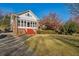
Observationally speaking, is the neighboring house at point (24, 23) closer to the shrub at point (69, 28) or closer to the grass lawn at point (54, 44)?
the grass lawn at point (54, 44)

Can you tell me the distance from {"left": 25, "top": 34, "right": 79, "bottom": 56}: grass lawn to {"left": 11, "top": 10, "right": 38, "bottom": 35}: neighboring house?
92 millimetres

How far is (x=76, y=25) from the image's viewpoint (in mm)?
2584

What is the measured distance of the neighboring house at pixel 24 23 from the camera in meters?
2.58

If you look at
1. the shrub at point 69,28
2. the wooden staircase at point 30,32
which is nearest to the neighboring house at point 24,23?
the wooden staircase at point 30,32

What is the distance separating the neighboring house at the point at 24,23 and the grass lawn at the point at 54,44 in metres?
0.09

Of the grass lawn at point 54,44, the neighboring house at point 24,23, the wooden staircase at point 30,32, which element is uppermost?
the neighboring house at point 24,23

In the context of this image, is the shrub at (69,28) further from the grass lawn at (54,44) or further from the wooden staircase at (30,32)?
the wooden staircase at (30,32)

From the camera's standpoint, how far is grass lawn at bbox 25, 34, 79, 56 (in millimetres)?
2547

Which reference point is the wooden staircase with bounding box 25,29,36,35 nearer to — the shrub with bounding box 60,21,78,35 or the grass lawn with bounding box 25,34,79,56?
the grass lawn with bounding box 25,34,79,56

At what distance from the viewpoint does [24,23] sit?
2.57 m

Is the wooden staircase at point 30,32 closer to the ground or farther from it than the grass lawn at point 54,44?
farther from it

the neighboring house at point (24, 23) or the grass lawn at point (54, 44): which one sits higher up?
the neighboring house at point (24, 23)

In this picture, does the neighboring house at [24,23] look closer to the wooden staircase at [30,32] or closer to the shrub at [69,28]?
the wooden staircase at [30,32]

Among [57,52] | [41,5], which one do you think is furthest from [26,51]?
[41,5]
